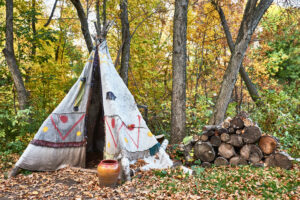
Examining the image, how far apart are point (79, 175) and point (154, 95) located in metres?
4.88

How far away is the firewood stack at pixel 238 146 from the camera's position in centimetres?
490

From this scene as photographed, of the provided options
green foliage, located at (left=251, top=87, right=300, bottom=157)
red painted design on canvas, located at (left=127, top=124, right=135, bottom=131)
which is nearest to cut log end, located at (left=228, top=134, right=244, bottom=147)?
green foliage, located at (left=251, top=87, right=300, bottom=157)

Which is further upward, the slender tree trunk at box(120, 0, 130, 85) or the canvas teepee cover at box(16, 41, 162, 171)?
Result: the slender tree trunk at box(120, 0, 130, 85)

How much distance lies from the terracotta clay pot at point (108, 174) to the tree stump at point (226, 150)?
2.66m

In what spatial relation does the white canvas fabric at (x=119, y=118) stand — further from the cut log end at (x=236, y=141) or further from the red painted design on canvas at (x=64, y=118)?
the cut log end at (x=236, y=141)

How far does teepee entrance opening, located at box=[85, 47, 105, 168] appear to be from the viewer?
221 inches

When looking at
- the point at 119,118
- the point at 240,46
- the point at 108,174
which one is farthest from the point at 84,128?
the point at 240,46

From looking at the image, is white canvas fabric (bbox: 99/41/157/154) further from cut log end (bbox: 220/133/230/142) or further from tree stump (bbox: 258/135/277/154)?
tree stump (bbox: 258/135/277/154)

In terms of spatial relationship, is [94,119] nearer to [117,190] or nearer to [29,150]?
[29,150]

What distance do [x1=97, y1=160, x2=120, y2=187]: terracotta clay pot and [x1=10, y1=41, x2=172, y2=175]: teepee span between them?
0.64m

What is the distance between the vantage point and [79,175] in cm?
448

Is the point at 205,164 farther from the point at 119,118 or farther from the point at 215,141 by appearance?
the point at 119,118

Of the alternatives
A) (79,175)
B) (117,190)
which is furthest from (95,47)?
(117,190)

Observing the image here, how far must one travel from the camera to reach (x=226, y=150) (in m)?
5.19
